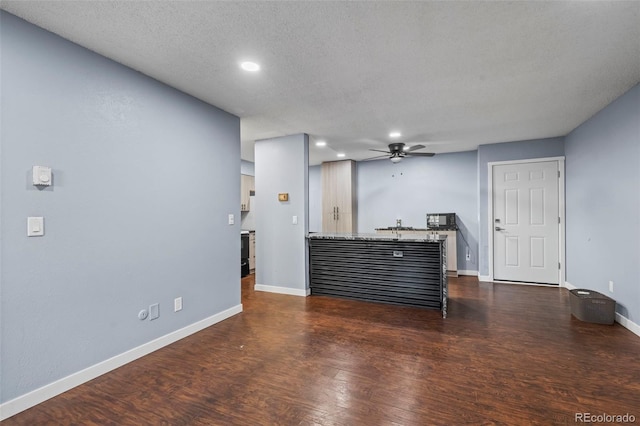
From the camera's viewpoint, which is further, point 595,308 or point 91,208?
point 595,308

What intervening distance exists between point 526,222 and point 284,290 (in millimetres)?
4419

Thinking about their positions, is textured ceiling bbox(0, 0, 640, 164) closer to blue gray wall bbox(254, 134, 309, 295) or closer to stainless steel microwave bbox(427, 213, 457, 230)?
blue gray wall bbox(254, 134, 309, 295)

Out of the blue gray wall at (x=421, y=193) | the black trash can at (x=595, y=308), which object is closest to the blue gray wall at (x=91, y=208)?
the black trash can at (x=595, y=308)

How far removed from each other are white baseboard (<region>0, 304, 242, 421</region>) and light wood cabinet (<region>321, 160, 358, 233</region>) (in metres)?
4.09

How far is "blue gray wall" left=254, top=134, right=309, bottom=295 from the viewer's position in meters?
4.63

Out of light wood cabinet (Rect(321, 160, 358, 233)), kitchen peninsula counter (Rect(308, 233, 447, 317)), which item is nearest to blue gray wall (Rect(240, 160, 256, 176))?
light wood cabinet (Rect(321, 160, 358, 233))

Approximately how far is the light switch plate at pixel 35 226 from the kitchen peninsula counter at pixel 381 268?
3.18m

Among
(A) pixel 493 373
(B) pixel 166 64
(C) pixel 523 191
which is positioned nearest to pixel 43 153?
(B) pixel 166 64

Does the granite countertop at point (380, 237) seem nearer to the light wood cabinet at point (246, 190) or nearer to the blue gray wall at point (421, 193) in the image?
the blue gray wall at point (421, 193)

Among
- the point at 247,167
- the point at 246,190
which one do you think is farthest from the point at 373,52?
the point at 247,167

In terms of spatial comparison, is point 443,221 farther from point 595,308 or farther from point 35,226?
point 35,226

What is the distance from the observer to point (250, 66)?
253 cm

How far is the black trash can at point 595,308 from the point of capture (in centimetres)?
326

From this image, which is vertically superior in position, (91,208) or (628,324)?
(91,208)
